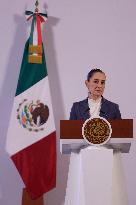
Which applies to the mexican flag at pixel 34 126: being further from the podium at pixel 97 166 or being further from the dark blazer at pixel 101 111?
the podium at pixel 97 166

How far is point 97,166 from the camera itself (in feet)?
7.23

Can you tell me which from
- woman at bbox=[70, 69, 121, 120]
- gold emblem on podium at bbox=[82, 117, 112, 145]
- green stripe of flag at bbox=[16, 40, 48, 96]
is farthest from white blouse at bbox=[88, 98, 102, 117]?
green stripe of flag at bbox=[16, 40, 48, 96]

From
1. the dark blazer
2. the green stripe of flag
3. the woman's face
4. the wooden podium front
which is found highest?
the green stripe of flag

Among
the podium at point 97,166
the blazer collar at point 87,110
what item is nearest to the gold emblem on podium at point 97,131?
the podium at point 97,166

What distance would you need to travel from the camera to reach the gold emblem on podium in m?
2.22

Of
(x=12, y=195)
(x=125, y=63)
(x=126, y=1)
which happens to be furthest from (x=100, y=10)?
(x=12, y=195)

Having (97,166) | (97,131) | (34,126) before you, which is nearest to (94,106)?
(97,131)

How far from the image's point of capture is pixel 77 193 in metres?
2.27

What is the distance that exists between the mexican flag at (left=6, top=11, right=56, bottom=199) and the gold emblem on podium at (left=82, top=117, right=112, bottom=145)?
2.88ft

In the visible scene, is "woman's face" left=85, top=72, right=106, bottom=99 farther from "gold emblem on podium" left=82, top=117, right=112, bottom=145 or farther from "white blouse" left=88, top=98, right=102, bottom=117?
"gold emblem on podium" left=82, top=117, right=112, bottom=145

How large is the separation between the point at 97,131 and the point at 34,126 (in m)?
0.94

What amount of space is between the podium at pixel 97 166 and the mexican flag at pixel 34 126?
0.70 metres

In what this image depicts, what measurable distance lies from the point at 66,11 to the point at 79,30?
0.22 m

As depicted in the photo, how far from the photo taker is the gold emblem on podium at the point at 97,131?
2.22m
